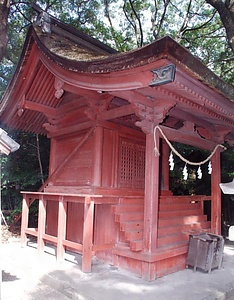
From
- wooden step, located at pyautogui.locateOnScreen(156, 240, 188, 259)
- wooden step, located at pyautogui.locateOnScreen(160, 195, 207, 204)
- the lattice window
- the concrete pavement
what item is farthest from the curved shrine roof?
the concrete pavement

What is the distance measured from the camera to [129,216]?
170 inches

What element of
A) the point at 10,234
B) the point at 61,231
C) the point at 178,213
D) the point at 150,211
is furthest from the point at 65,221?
the point at 10,234

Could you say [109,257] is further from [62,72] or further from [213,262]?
[62,72]

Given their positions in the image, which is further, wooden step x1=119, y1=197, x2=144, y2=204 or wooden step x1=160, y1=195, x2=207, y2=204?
wooden step x1=160, y1=195, x2=207, y2=204

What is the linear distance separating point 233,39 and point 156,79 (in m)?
6.37

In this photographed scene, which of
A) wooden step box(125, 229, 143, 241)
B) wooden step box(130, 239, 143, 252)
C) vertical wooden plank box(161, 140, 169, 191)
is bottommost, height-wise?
wooden step box(130, 239, 143, 252)

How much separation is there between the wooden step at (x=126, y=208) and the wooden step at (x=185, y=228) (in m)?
0.48

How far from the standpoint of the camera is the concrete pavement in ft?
10.7

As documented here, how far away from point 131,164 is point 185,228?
1.55 meters

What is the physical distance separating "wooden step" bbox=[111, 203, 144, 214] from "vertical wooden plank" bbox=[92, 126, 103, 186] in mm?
623

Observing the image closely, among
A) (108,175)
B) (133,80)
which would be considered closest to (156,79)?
(133,80)

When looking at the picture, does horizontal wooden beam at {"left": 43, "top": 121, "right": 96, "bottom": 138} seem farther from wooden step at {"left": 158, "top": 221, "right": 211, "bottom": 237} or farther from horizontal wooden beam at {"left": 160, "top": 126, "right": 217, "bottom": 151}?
wooden step at {"left": 158, "top": 221, "right": 211, "bottom": 237}

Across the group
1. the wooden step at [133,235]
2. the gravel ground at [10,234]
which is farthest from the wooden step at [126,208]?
the gravel ground at [10,234]

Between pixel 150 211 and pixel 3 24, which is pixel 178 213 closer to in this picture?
pixel 150 211
